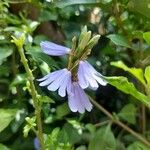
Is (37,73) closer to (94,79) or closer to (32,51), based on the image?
(32,51)

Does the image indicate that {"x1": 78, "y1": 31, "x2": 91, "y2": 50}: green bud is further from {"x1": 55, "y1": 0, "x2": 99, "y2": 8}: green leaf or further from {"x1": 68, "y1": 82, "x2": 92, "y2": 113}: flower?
{"x1": 55, "y1": 0, "x2": 99, "y2": 8}: green leaf

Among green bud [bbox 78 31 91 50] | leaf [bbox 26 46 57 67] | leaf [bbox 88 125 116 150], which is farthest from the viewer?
leaf [bbox 88 125 116 150]

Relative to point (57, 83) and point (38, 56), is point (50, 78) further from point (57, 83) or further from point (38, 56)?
point (38, 56)

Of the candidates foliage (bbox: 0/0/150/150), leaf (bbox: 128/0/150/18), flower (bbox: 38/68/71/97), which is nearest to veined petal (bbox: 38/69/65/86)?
flower (bbox: 38/68/71/97)

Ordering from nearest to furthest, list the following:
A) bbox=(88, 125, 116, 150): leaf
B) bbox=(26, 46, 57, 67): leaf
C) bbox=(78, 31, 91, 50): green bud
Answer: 1. bbox=(78, 31, 91, 50): green bud
2. bbox=(26, 46, 57, 67): leaf
3. bbox=(88, 125, 116, 150): leaf

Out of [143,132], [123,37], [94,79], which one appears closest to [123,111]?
[143,132]

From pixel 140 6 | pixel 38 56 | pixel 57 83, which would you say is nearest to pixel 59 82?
pixel 57 83
